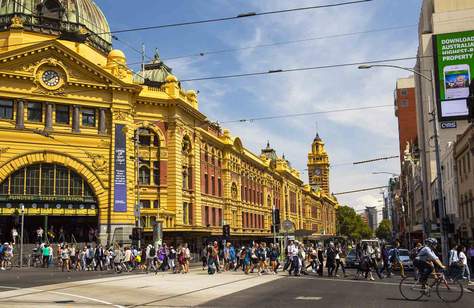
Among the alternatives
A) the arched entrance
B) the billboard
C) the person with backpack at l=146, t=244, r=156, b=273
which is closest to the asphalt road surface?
the person with backpack at l=146, t=244, r=156, b=273

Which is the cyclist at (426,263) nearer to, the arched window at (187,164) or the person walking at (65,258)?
the person walking at (65,258)

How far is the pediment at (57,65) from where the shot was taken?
41906 mm

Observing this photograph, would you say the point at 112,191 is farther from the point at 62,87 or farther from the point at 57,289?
the point at 57,289

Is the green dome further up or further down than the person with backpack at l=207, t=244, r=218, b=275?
further up

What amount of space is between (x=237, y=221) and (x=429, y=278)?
5425cm

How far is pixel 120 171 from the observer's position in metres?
45.4

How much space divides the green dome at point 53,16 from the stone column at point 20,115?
8.67 m

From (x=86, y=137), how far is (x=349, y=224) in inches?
5496

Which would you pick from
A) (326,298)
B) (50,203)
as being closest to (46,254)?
(50,203)

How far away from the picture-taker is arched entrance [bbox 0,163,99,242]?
41094 millimetres

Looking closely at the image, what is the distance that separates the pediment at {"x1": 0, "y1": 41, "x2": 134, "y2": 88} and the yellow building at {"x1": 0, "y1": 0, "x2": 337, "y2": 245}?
3.2 inches

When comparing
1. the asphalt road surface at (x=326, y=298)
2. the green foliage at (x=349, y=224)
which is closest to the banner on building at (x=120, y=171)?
the asphalt road surface at (x=326, y=298)

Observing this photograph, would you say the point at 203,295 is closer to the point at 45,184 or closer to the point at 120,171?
the point at 45,184

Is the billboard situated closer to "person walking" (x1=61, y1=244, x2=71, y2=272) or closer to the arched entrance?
the arched entrance
